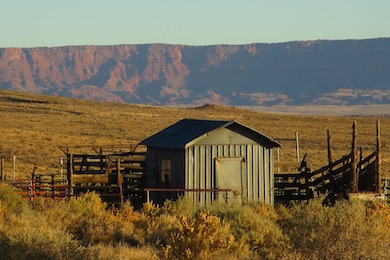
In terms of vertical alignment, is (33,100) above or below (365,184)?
above

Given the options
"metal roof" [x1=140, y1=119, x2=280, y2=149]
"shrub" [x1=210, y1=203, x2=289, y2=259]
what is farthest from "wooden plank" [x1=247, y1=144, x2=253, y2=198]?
"shrub" [x1=210, y1=203, x2=289, y2=259]

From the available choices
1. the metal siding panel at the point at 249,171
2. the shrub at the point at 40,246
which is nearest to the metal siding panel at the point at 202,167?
the metal siding panel at the point at 249,171

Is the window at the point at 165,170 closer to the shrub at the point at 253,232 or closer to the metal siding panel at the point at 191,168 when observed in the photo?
the metal siding panel at the point at 191,168

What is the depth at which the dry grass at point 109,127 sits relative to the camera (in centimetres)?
5688

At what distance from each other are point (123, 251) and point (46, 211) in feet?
15.2

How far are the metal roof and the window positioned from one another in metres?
0.53

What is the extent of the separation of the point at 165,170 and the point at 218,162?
78.0 inches

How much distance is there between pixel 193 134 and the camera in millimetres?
25625

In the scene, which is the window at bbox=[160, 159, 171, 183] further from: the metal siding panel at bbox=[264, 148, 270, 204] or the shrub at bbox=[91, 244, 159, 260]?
the shrub at bbox=[91, 244, 159, 260]

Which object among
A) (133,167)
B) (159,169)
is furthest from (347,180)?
(133,167)

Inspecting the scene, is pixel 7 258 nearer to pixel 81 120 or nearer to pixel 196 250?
pixel 196 250

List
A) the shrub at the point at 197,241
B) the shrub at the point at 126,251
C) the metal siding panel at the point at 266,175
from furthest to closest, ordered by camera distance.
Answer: the metal siding panel at the point at 266,175 < the shrub at the point at 126,251 < the shrub at the point at 197,241

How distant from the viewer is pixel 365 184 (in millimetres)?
26906

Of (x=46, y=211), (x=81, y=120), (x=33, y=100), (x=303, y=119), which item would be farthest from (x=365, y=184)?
(x=33, y=100)
